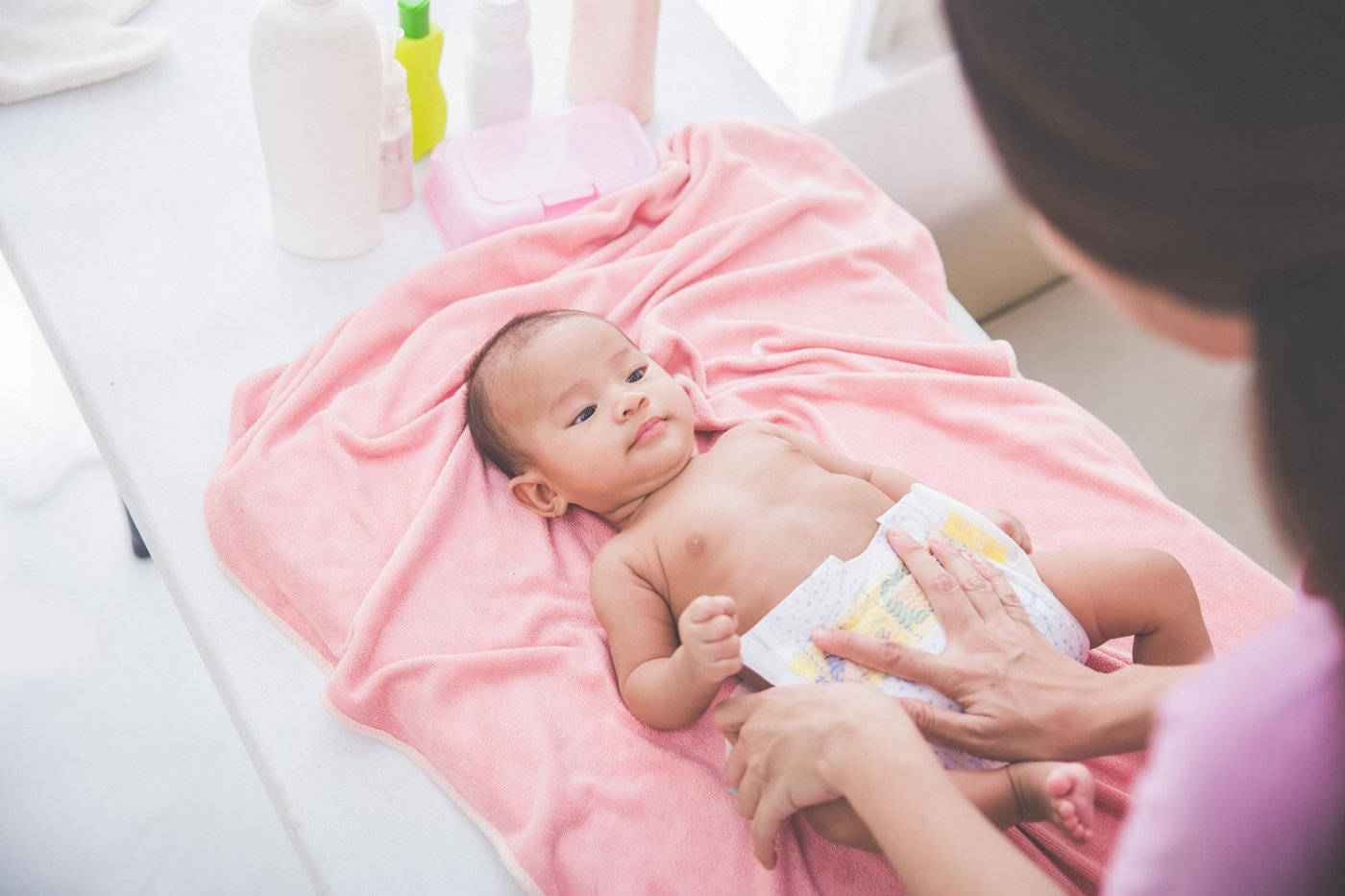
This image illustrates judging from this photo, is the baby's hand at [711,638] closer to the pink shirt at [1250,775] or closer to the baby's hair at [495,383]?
the baby's hair at [495,383]

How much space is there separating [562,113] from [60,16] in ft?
2.27

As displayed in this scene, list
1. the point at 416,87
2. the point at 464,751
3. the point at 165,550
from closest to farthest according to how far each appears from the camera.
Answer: the point at 464,751 < the point at 165,550 < the point at 416,87

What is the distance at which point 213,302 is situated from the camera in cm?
140

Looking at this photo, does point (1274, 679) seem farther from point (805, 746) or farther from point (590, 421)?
point (590, 421)

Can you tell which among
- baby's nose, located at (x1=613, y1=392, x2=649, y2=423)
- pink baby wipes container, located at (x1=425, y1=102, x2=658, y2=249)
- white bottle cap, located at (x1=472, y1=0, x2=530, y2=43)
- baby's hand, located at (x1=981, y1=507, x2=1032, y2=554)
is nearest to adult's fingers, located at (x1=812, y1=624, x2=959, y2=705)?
baby's hand, located at (x1=981, y1=507, x2=1032, y2=554)

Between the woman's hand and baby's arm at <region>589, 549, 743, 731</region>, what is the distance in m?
0.05

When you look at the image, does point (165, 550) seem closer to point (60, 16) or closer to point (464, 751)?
point (464, 751)

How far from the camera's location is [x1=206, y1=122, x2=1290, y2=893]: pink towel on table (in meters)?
1.05

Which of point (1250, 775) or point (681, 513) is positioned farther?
point (681, 513)

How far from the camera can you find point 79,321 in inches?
53.2

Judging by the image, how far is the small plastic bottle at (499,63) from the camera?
1485 millimetres

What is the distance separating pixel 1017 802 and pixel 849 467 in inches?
16.9

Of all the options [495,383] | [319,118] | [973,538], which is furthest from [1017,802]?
[319,118]

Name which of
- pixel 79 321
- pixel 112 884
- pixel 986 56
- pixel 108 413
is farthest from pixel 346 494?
pixel 986 56
